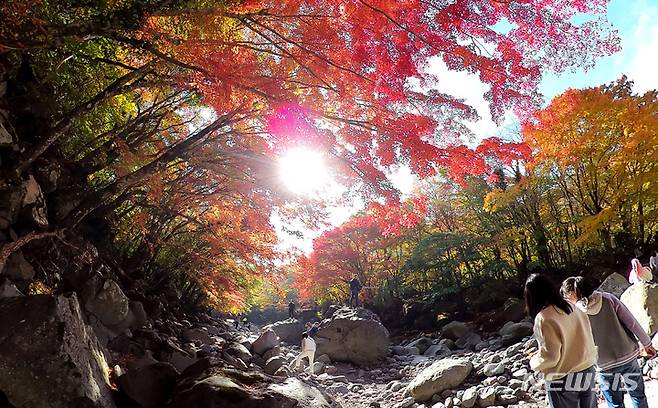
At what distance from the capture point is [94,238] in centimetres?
1062

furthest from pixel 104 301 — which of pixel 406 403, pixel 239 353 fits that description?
pixel 406 403

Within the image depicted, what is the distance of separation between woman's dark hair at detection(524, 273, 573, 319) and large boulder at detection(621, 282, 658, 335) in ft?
15.6

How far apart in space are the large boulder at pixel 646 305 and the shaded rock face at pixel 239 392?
536cm

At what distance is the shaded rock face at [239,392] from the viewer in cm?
411

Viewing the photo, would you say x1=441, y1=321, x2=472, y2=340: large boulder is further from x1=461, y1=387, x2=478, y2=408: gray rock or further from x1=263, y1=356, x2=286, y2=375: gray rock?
x1=461, y1=387, x2=478, y2=408: gray rock

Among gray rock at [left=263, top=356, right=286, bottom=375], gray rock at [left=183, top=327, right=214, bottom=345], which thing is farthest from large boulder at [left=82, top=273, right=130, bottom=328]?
gray rock at [left=183, top=327, right=214, bottom=345]

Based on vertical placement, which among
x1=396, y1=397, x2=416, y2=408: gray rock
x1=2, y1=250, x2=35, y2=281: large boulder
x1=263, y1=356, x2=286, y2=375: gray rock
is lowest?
x1=396, y1=397, x2=416, y2=408: gray rock

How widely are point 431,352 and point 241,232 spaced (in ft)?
29.3

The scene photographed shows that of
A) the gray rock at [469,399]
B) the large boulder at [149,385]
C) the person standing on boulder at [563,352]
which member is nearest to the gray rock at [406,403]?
the gray rock at [469,399]

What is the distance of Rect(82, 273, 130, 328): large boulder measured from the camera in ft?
26.2

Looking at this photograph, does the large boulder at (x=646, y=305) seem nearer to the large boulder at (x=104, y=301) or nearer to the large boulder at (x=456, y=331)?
the large boulder at (x=104, y=301)

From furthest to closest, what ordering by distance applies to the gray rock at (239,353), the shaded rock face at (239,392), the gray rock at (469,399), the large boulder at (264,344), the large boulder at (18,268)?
1. the large boulder at (264,344)
2. the gray rock at (239,353)
3. the gray rock at (469,399)
4. the large boulder at (18,268)
5. the shaded rock face at (239,392)

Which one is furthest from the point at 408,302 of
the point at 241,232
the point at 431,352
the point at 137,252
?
the point at 137,252

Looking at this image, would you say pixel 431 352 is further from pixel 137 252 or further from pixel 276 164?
pixel 137 252
